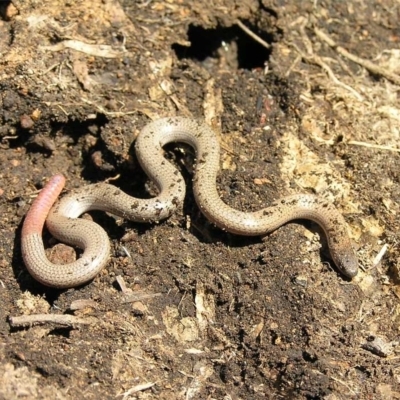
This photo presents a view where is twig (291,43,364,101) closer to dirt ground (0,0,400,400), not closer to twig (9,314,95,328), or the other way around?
dirt ground (0,0,400,400)

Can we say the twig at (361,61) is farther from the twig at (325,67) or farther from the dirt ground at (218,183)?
the twig at (325,67)

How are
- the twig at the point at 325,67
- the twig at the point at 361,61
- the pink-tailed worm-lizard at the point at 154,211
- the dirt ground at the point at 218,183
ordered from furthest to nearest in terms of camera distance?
the twig at the point at 361,61
the twig at the point at 325,67
the pink-tailed worm-lizard at the point at 154,211
the dirt ground at the point at 218,183

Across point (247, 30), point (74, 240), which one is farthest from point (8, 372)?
point (247, 30)

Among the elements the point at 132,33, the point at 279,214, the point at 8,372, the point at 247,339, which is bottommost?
the point at 8,372

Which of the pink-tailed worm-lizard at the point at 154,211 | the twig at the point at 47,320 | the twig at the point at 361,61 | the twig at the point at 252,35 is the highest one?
the twig at the point at 361,61

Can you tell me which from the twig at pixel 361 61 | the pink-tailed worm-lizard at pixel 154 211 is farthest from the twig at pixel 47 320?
the twig at pixel 361 61

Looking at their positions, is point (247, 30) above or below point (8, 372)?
above

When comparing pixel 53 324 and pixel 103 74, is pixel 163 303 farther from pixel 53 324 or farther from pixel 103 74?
pixel 103 74
